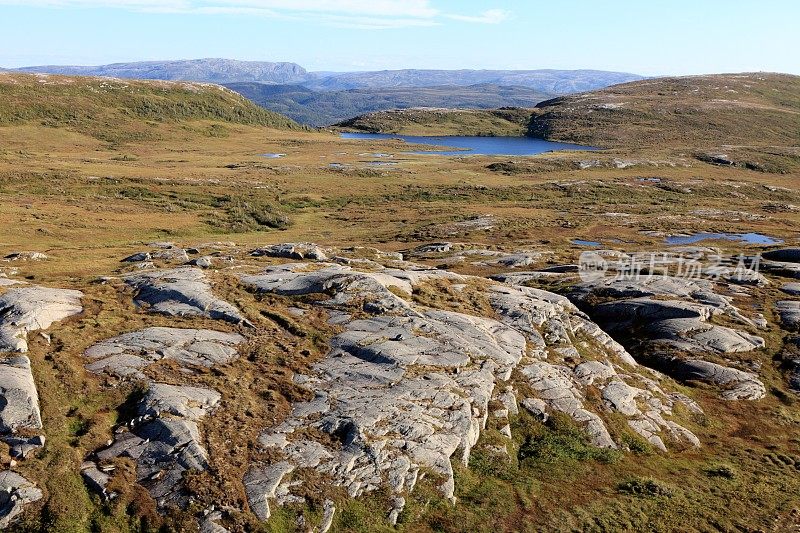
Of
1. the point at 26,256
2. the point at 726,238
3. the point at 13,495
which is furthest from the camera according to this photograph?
the point at 726,238

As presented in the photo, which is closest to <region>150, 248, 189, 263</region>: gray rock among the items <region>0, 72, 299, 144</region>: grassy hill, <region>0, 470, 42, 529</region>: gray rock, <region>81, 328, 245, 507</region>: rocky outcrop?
<region>81, 328, 245, 507</region>: rocky outcrop

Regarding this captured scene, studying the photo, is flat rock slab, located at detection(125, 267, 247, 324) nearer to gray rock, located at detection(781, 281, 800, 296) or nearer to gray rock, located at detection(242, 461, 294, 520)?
gray rock, located at detection(242, 461, 294, 520)

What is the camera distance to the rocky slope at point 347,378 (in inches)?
764

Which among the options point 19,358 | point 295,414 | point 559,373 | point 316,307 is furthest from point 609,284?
point 19,358

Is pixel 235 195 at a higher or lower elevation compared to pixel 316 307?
lower

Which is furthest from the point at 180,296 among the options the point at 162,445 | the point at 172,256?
the point at 172,256

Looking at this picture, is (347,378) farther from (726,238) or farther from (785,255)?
(726,238)

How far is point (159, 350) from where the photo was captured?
26.1 m

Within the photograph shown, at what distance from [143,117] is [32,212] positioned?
13228 centimetres

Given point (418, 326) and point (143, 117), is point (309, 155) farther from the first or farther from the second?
point (418, 326)

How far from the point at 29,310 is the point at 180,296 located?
7.24 metres

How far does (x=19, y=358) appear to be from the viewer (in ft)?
77.4

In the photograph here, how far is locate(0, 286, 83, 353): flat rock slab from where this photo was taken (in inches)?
988

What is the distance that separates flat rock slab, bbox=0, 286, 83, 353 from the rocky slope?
12 centimetres
